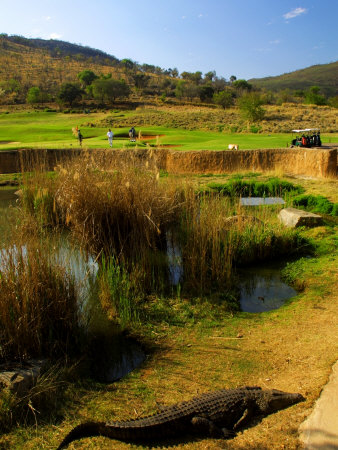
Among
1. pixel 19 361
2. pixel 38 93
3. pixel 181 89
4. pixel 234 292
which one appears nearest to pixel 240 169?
pixel 234 292

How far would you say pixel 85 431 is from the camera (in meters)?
3.12

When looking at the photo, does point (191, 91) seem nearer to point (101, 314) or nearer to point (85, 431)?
point (101, 314)

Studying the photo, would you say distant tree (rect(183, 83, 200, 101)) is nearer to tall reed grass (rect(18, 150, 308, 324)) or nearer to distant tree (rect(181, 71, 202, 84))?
distant tree (rect(181, 71, 202, 84))

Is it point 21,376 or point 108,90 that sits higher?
point 108,90

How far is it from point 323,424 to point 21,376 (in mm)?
2494

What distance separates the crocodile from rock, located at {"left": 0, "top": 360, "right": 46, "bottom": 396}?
678mm

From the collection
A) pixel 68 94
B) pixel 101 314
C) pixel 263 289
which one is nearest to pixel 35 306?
pixel 101 314

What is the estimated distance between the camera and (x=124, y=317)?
5035 millimetres

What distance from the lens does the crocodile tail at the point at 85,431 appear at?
119 inches

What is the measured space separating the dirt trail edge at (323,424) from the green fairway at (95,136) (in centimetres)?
500

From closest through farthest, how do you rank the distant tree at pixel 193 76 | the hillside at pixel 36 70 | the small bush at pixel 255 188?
the small bush at pixel 255 188 → the hillside at pixel 36 70 → the distant tree at pixel 193 76

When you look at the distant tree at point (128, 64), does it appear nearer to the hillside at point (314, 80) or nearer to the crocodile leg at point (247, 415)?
the hillside at point (314, 80)

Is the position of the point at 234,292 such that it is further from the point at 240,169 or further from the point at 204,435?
the point at 240,169

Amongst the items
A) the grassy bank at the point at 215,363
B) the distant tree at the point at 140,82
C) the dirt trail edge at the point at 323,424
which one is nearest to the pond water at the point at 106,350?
the grassy bank at the point at 215,363
